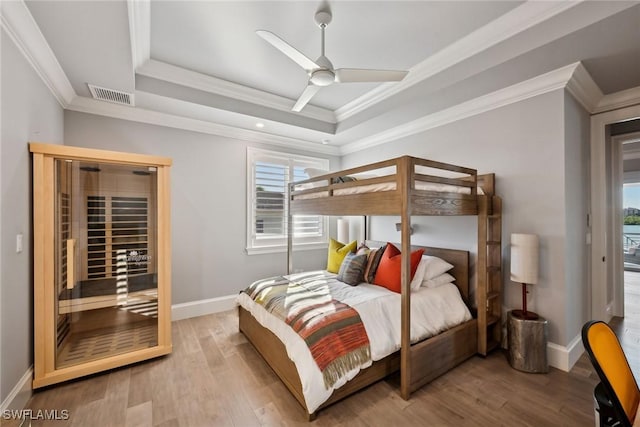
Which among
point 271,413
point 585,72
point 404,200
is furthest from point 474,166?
point 271,413

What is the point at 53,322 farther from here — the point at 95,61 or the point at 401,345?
the point at 401,345

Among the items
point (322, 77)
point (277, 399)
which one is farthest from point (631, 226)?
point (277, 399)

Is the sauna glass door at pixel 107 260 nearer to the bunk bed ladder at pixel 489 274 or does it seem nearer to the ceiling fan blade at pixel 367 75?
the ceiling fan blade at pixel 367 75

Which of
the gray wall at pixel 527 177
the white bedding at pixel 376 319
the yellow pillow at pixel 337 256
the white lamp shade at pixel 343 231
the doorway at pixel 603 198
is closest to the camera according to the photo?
the white bedding at pixel 376 319

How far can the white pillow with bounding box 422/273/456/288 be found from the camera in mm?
2729

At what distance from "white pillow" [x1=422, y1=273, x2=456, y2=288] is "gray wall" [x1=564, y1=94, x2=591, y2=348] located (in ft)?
2.77

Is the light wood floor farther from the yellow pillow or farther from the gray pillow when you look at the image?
the yellow pillow

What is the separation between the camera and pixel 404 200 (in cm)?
193

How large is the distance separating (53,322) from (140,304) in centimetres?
68

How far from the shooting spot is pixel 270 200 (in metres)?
4.20

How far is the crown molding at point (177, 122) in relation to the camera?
293cm

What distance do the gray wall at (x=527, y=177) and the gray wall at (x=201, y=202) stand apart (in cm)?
280

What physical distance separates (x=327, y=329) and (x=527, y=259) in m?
1.88

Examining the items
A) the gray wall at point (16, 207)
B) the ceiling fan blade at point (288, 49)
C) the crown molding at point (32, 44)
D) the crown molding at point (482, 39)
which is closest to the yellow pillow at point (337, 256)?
the crown molding at point (482, 39)
